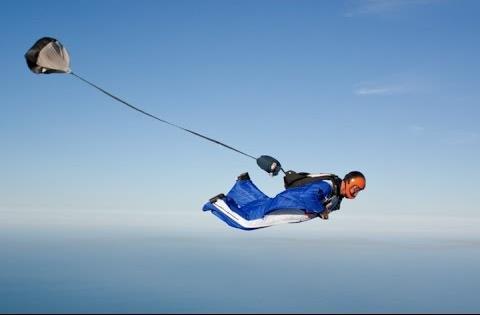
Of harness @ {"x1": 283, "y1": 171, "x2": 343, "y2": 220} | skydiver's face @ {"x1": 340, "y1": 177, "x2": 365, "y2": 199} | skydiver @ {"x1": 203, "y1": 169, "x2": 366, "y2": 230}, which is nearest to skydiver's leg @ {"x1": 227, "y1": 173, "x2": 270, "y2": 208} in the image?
skydiver @ {"x1": 203, "y1": 169, "x2": 366, "y2": 230}

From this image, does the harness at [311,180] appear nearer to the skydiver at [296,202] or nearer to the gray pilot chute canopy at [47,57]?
the skydiver at [296,202]

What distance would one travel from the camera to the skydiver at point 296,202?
830 centimetres

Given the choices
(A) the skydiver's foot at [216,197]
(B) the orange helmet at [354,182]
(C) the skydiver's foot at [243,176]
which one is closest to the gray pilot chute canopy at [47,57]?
(A) the skydiver's foot at [216,197]

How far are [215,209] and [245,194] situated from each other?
67 cm

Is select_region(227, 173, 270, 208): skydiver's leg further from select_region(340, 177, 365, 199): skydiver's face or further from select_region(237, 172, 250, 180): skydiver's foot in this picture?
select_region(340, 177, 365, 199): skydiver's face

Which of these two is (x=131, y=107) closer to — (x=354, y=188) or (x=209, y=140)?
(x=209, y=140)

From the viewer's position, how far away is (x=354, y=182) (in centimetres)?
837

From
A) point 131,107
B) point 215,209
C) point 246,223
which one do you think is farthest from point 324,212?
point 131,107

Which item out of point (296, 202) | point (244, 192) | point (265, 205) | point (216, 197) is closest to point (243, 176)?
point (244, 192)

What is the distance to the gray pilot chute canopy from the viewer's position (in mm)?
7359

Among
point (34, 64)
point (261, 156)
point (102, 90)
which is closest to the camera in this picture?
point (102, 90)

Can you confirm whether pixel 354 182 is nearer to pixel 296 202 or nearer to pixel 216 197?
pixel 296 202

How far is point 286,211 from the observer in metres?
8.37

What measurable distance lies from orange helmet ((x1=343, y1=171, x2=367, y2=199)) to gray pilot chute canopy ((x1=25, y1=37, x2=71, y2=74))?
4.99 meters
